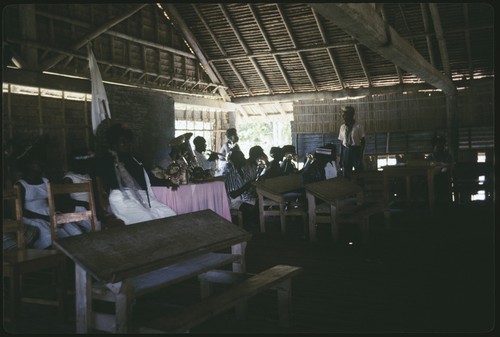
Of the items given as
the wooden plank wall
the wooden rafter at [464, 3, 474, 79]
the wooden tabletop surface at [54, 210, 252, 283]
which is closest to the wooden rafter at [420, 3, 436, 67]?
the wooden rafter at [464, 3, 474, 79]

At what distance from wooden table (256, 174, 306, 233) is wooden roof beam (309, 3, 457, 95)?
243 cm

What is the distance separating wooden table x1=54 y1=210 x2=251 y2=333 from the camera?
9.02 ft

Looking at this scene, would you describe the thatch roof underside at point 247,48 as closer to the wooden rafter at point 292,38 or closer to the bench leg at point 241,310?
the wooden rafter at point 292,38

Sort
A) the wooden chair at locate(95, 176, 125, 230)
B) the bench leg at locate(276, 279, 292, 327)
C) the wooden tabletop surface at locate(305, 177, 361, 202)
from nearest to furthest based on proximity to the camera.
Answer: the bench leg at locate(276, 279, 292, 327)
the wooden chair at locate(95, 176, 125, 230)
the wooden tabletop surface at locate(305, 177, 361, 202)

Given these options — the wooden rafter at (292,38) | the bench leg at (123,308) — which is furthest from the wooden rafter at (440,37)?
the bench leg at (123,308)

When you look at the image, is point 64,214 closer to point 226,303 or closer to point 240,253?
point 240,253

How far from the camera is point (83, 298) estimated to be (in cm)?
296

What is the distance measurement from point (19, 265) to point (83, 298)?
981mm

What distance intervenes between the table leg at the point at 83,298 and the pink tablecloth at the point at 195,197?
10.5ft

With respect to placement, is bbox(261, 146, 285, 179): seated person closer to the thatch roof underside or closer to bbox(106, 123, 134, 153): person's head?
the thatch roof underside

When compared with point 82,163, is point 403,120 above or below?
above

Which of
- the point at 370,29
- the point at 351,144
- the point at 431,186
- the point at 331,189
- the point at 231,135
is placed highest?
the point at 370,29

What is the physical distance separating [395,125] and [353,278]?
30.3 ft

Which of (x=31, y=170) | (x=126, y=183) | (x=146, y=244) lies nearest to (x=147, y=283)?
(x=146, y=244)
